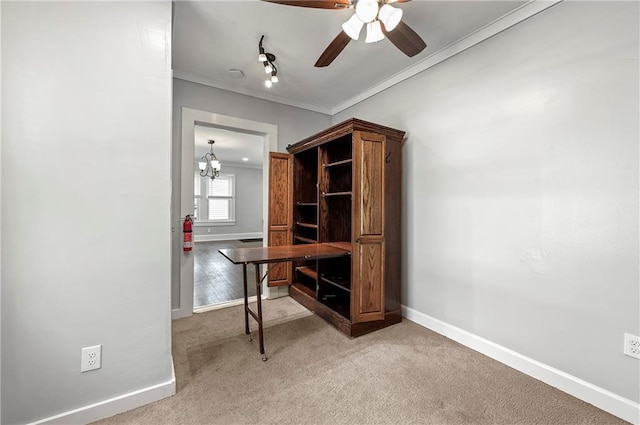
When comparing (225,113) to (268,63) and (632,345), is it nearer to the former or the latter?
(268,63)

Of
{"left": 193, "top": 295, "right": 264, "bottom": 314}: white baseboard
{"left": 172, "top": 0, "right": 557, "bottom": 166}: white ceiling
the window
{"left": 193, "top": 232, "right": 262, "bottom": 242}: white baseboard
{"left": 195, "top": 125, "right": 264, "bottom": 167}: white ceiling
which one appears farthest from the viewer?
{"left": 193, "top": 232, "right": 262, "bottom": 242}: white baseboard

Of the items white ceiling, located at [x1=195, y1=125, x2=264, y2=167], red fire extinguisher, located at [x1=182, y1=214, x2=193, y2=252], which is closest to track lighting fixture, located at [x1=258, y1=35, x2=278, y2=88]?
red fire extinguisher, located at [x1=182, y1=214, x2=193, y2=252]

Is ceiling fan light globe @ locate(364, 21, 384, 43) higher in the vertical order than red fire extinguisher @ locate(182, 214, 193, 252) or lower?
higher

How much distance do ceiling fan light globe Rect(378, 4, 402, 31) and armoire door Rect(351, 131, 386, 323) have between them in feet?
3.03

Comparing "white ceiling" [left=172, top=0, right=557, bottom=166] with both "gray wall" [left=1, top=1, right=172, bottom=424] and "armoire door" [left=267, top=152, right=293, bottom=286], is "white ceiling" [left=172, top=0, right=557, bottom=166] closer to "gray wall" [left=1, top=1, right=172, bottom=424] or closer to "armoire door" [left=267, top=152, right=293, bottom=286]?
"gray wall" [left=1, top=1, right=172, bottom=424]

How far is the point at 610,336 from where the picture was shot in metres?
1.58

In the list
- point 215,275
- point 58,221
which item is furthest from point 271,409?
point 215,275

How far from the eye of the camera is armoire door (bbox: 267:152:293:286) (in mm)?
3434

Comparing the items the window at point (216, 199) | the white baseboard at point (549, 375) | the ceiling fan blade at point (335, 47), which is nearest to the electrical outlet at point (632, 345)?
the white baseboard at point (549, 375)

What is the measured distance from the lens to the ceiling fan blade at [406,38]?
1.75 metres

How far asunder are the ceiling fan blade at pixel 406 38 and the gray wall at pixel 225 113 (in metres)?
1.99

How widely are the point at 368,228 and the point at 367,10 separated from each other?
1637 millimetres

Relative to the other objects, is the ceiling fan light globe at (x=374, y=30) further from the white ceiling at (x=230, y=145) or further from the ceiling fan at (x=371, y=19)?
the white ceiling at (x=230, y=145)

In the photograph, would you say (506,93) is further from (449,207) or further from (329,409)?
(329,409)
